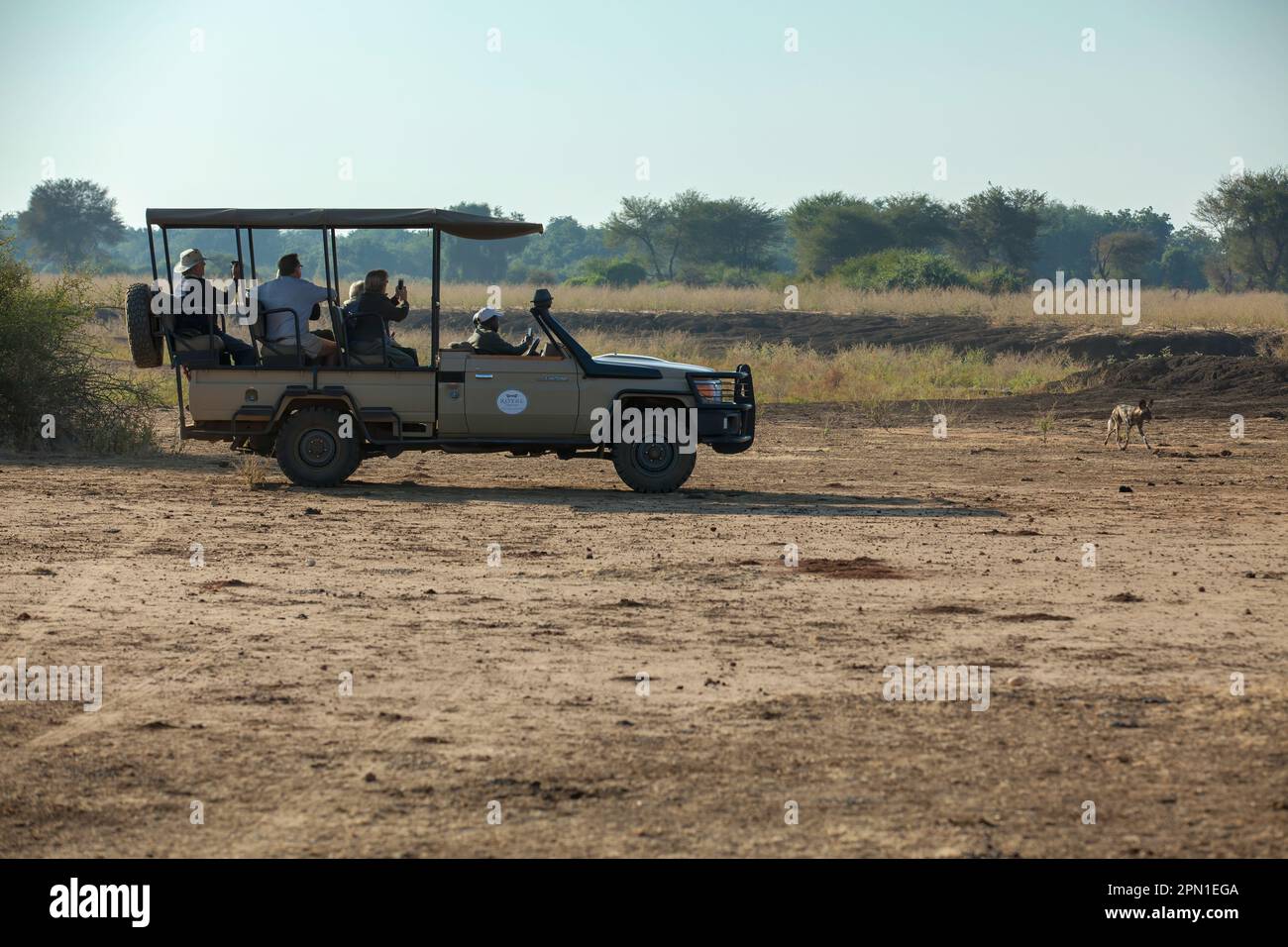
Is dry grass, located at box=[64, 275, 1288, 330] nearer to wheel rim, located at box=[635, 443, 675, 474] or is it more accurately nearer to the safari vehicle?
wheel rim, located at box=[635, 443, 675, 474]

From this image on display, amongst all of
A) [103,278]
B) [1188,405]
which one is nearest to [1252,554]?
[1188,405]

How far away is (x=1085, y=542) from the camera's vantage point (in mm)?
12125

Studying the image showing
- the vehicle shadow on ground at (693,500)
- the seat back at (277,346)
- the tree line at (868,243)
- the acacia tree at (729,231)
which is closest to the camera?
the vehicle shadow on ground at (693,500)

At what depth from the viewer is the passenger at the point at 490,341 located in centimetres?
1476

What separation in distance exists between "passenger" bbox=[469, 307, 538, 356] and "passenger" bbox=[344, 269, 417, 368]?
653mm

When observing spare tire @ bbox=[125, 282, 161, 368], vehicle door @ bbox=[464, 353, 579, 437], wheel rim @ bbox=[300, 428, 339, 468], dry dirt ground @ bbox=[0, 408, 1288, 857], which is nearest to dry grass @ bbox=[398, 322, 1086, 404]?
wheel rim @ bbox=[300, 428, 339, 468]

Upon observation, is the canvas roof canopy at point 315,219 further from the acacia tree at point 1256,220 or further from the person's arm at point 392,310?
the acacia tree at point 1256,220

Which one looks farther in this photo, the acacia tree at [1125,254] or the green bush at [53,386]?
the acacia tree at [1125,254]

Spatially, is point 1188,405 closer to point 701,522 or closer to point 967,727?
point 701,522

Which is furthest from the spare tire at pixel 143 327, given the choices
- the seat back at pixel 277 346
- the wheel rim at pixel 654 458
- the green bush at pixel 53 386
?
the green bush at pixel 53 386

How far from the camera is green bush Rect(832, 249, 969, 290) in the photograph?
59.0 meters

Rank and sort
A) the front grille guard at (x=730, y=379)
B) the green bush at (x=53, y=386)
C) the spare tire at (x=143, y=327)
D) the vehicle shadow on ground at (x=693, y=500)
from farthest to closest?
the green bush at (x=53, y=386) < the front grille guard at (x=730, y=379) < the spare tire at (x=143, y=327) < the vehicle shadow on ground at (x=693, y=500)

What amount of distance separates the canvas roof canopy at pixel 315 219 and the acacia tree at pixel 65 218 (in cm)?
7797

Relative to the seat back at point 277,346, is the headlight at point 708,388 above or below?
below
